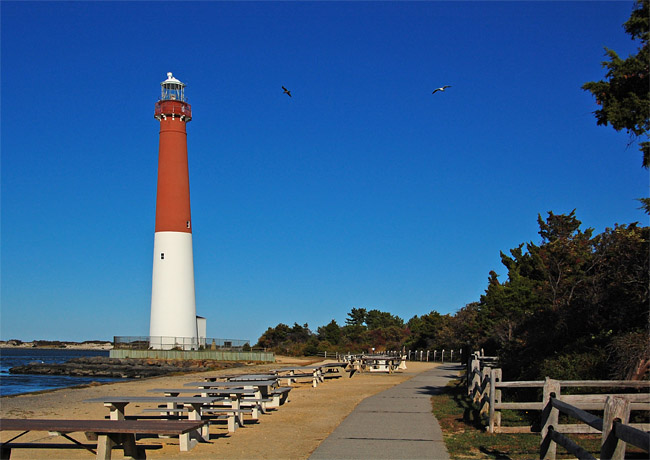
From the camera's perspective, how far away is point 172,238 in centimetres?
4166

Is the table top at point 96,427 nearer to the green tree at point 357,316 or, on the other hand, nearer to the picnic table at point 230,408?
the picnic table at point 230,408

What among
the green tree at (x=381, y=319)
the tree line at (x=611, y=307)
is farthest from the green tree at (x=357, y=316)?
the tree line at (x=611, y=307)

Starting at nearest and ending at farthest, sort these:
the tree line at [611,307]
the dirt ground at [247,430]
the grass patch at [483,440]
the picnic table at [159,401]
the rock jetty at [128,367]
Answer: the grass patch at [483,440] < the dirt ground at [247,430] < the picnic table at [159,401] < the tree line at [611,307] < the rock jetty at [128,367]

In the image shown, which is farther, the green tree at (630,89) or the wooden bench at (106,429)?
the green tree at (630,89)

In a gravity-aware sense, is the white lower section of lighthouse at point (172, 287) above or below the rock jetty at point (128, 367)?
above

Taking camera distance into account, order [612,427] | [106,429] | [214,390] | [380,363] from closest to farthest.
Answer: [612,427]
[106,429]
[214,390]
[380,363]

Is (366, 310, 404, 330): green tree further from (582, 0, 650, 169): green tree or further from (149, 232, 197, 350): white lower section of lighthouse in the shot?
(582, 0, 650, 169): green tree

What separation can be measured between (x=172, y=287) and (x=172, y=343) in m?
4.40

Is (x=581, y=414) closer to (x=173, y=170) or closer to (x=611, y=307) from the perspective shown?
(x=611, y=307)

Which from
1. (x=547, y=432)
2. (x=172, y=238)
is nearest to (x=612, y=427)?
(x=547, y=432)

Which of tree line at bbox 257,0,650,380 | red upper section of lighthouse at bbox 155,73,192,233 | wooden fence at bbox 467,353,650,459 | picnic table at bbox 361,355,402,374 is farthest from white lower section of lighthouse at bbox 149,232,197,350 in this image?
wooden fence at bbox 467,353,650,459

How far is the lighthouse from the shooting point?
41625 mm

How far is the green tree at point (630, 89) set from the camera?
13.3m

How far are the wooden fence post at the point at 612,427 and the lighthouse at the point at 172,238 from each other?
124ft
